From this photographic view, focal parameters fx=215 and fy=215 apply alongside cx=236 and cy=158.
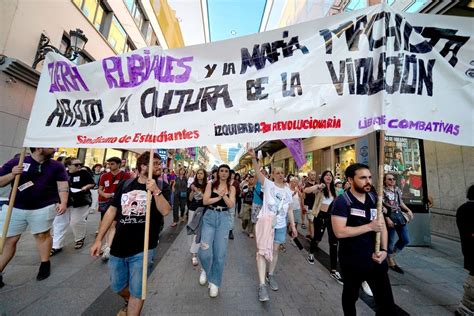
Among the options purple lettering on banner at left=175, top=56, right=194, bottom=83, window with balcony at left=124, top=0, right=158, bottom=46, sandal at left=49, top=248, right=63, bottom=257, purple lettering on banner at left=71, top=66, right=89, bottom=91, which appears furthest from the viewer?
window with balcony at left=124, top=0, right=158, bottom=46

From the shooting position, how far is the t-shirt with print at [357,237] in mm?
2092

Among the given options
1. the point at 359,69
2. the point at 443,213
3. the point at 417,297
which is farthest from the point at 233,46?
the point at 443,213

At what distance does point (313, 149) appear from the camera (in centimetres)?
1286

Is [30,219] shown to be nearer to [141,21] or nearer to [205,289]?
[205,289]

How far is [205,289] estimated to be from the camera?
132 inches

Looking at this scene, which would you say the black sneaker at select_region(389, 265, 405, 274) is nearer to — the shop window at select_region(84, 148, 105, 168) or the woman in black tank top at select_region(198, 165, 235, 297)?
the woman in black tank top at select_region(198, 165, 235, 297)

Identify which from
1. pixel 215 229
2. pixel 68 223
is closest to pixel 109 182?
pixel 68 223

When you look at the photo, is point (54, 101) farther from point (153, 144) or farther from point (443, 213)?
point (443, 213)

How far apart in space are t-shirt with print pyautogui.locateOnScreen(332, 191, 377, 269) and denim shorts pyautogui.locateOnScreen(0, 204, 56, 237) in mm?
4163

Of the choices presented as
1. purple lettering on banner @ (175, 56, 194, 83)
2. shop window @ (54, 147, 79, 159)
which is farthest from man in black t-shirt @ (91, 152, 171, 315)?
shop window @ (54, 147, 79, 159)

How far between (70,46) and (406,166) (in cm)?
1086

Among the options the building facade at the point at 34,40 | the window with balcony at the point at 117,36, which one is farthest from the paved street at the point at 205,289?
the window with balcony at the point at 117,36

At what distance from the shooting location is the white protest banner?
2.14 m

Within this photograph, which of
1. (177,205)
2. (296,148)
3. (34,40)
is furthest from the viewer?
(177,205)
